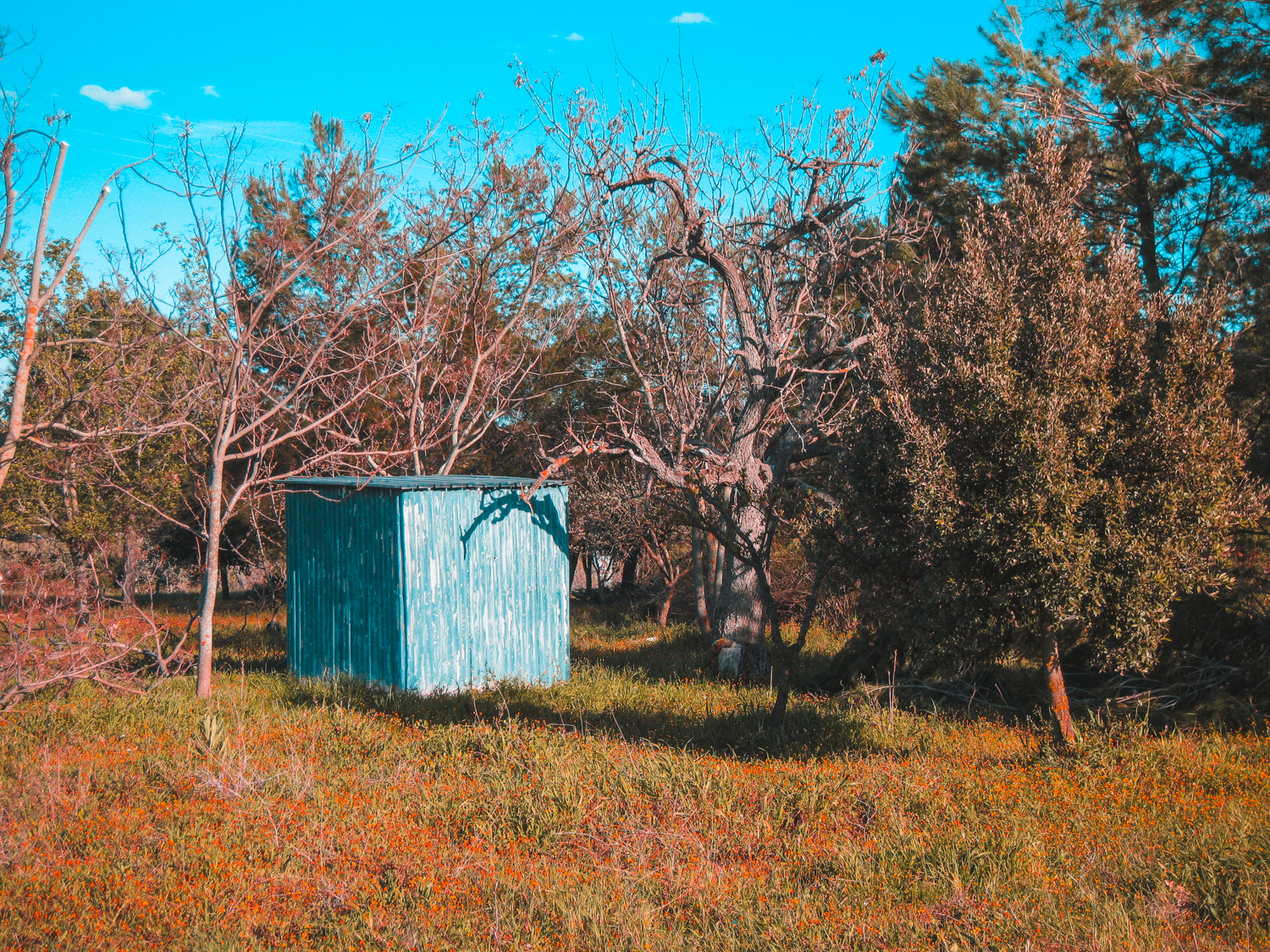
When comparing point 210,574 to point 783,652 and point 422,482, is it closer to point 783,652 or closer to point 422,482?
point 422,482

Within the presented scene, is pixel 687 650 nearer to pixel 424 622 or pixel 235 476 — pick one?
pixel 424 622

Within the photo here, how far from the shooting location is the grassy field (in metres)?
4.70

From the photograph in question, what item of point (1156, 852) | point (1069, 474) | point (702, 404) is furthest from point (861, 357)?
point (1156, 852)

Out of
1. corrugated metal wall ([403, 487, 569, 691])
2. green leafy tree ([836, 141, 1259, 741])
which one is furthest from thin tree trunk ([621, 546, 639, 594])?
green leafy tree ([836, 141, 1259, 741])

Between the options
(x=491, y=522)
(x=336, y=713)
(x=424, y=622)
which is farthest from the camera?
(x=491, y=522)

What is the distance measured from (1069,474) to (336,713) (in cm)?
734

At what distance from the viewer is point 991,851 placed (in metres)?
5.37

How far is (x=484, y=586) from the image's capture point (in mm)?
12031

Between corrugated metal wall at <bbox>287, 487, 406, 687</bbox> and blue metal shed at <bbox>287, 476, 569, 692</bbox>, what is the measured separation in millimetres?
20

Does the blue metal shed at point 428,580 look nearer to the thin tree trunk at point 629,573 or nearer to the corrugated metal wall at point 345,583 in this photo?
the corrugated metal wall at point 345,583

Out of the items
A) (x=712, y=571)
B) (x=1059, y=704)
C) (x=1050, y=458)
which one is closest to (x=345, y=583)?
(x=712, y=571)

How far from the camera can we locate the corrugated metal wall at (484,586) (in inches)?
447

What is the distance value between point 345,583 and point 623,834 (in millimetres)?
7257

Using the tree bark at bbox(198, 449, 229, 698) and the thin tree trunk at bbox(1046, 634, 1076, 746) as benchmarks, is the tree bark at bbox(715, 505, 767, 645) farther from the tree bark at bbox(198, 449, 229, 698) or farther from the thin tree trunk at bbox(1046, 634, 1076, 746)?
the tree bark at bbox(198, 449, 229, 698)
